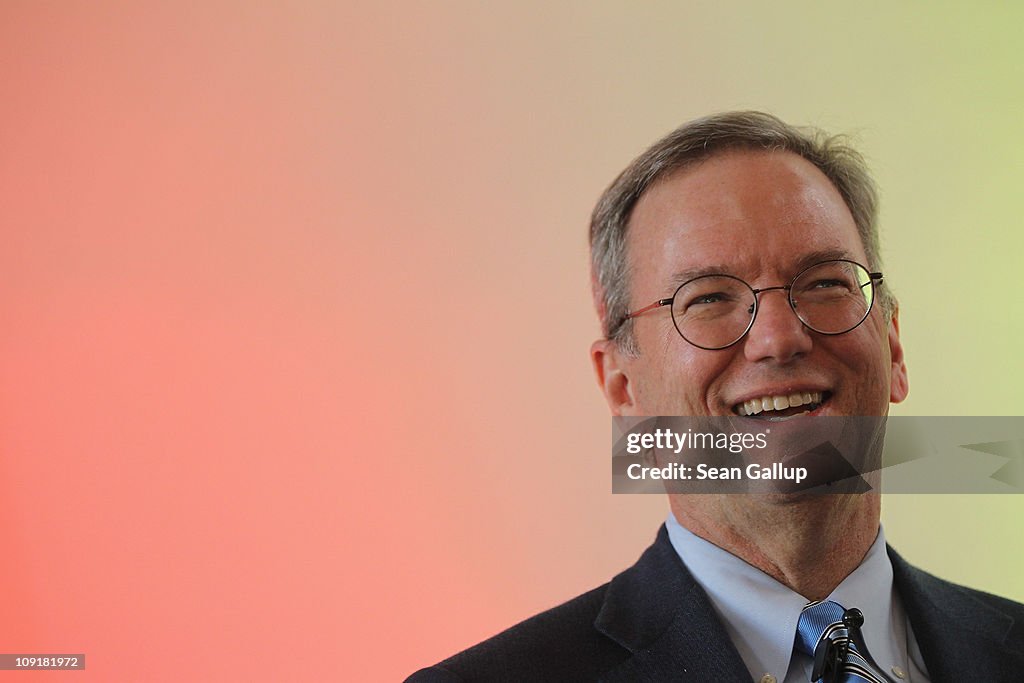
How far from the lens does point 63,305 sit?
2428 mm

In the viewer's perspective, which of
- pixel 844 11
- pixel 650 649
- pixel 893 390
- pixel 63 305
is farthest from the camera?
pixel 844 11

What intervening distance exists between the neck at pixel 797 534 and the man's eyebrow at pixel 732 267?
13.6 inches

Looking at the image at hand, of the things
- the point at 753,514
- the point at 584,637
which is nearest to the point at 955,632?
the point at 753,514

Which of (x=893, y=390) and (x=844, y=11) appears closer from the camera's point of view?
(x=893, y=390)

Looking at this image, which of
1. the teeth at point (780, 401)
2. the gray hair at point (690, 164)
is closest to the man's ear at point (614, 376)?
the gray hair at point (690, 164)

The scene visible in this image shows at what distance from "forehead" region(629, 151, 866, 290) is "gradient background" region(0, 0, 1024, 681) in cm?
72

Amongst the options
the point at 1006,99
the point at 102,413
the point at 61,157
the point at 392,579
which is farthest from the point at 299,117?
the point at 1006,99

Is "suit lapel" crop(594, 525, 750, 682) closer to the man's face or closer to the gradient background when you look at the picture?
the man's face

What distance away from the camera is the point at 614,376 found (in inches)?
74.4

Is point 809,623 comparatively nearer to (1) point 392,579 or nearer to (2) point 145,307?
(1) point 392,579

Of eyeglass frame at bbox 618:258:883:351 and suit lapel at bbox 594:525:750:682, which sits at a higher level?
eyeglass frame at bbox 618:258:883:351

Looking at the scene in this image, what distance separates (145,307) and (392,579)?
2.69 ft

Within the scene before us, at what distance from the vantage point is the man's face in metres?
1.62

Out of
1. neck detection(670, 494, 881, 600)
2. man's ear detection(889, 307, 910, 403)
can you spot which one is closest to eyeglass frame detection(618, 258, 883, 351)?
man's ear detection(889, 307, 910, 403)
